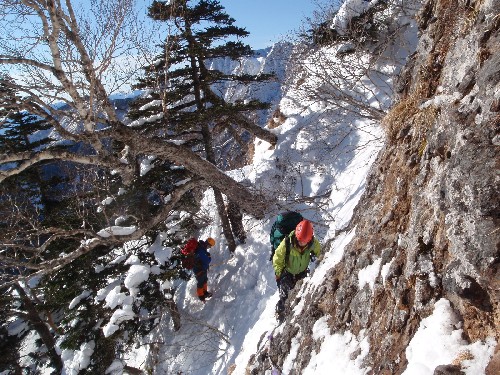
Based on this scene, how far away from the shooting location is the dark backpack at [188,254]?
8.76 metres

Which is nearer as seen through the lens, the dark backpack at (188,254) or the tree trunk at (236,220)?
the dark backpack at (188,254)

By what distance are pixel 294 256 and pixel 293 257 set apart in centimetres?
3

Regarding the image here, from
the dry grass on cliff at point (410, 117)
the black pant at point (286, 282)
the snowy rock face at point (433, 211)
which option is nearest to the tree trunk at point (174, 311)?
the black pant at point (286, 282)

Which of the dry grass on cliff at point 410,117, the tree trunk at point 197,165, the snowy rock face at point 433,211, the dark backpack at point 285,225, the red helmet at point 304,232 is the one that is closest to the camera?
the snowy rock face at point 433,211

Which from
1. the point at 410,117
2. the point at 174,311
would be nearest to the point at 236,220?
the point at 174,311

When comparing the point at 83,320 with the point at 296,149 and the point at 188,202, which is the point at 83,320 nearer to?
the point at 188,202

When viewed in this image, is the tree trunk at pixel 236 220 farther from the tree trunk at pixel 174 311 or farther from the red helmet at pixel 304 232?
the red helmet at pixel 304 232

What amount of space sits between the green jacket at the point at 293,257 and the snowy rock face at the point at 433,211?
1.39 m

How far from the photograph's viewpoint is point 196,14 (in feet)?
28.2

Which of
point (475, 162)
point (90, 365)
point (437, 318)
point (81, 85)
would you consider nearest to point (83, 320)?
point (90, 365)

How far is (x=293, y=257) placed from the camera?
5902 millimetres

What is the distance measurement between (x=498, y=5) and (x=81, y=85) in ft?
20.7

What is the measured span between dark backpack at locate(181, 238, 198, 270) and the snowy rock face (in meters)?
4.93

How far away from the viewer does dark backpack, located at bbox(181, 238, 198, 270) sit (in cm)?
876
